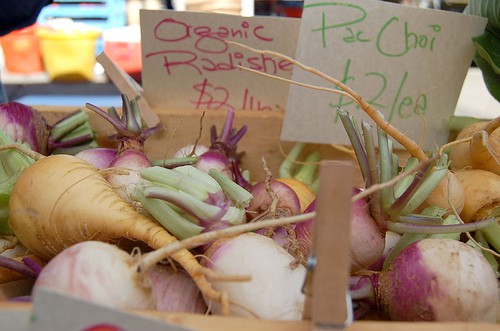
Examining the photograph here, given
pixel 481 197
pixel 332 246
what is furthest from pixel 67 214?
pixel 481 197

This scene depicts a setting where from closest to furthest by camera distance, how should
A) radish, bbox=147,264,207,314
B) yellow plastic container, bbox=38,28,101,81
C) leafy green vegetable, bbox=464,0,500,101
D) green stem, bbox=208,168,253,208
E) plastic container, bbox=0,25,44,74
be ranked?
radish, bbox=147,264,207,314
green stem, bbox=208,168,253,208
leafy green vegetable, bbox=464,0,500,101
yellow plastic container, bbox=38,28,101,81
plastic container, bbox=0,25,44,74

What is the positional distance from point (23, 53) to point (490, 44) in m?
5.37

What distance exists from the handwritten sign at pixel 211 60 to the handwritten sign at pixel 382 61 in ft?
0.47

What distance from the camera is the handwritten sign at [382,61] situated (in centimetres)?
144

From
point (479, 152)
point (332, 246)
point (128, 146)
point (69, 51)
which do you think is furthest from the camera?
point (69, 51)

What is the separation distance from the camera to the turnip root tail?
35.9 inches

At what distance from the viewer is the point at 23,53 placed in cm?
558

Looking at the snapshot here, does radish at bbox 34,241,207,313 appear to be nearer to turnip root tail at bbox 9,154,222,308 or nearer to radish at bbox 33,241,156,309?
radish at bbox 33,241,156,309

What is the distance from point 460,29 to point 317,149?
563 millimetres

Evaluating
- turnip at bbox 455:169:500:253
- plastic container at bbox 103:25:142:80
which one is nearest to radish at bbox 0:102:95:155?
turnip at bbox 455:169:500:253

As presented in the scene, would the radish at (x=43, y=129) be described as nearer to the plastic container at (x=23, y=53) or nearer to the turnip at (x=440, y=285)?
the turnip at (x=440, y=285)

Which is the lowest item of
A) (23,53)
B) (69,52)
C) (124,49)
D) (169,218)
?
(23,53)

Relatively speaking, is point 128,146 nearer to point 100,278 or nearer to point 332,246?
point 100,278

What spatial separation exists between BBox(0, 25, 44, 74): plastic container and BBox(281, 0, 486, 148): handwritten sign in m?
4.72
